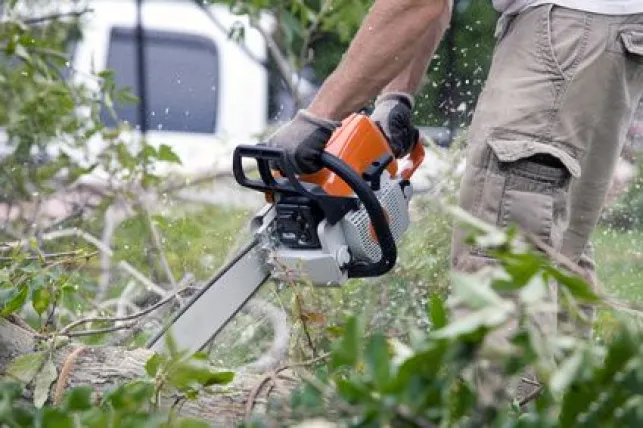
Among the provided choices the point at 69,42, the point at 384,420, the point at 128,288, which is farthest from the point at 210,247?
the point at 384,420

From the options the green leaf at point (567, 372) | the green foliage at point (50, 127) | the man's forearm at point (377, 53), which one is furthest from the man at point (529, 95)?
the green foliage at point (50, 127)

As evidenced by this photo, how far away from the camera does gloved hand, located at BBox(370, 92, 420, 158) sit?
2961mm

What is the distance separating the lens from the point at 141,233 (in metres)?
4.43

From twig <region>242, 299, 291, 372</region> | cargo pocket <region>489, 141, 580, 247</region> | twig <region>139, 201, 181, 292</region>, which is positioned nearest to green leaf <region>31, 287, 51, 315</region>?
twig <region>242, 299, 291, 372</region>

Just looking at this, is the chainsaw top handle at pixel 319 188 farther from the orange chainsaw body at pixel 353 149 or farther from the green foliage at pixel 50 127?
the green foliage at pixel 50 127

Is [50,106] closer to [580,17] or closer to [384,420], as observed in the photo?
[580,17]

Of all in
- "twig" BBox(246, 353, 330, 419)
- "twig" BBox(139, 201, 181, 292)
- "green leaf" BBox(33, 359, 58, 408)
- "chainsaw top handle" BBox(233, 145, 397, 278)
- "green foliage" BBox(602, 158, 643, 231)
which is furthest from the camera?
"green foliage" BBox(602, 158, 643, 231)

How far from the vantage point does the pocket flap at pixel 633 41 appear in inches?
105

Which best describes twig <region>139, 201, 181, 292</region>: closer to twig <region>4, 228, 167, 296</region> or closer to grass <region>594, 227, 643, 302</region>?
twig <region>4, 228, 167, 296</region>

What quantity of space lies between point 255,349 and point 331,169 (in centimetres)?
113

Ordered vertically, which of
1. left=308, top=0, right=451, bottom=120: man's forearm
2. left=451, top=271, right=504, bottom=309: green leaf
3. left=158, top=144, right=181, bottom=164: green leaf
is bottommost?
left=158, top=144, right=181, bottom=164: green leaf

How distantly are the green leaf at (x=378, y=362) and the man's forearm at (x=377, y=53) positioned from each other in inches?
59.7

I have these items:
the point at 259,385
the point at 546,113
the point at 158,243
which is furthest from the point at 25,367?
the point at 158,243

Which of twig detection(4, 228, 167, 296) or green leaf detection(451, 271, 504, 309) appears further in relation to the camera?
twig detection(4, 228, 167, 296)
